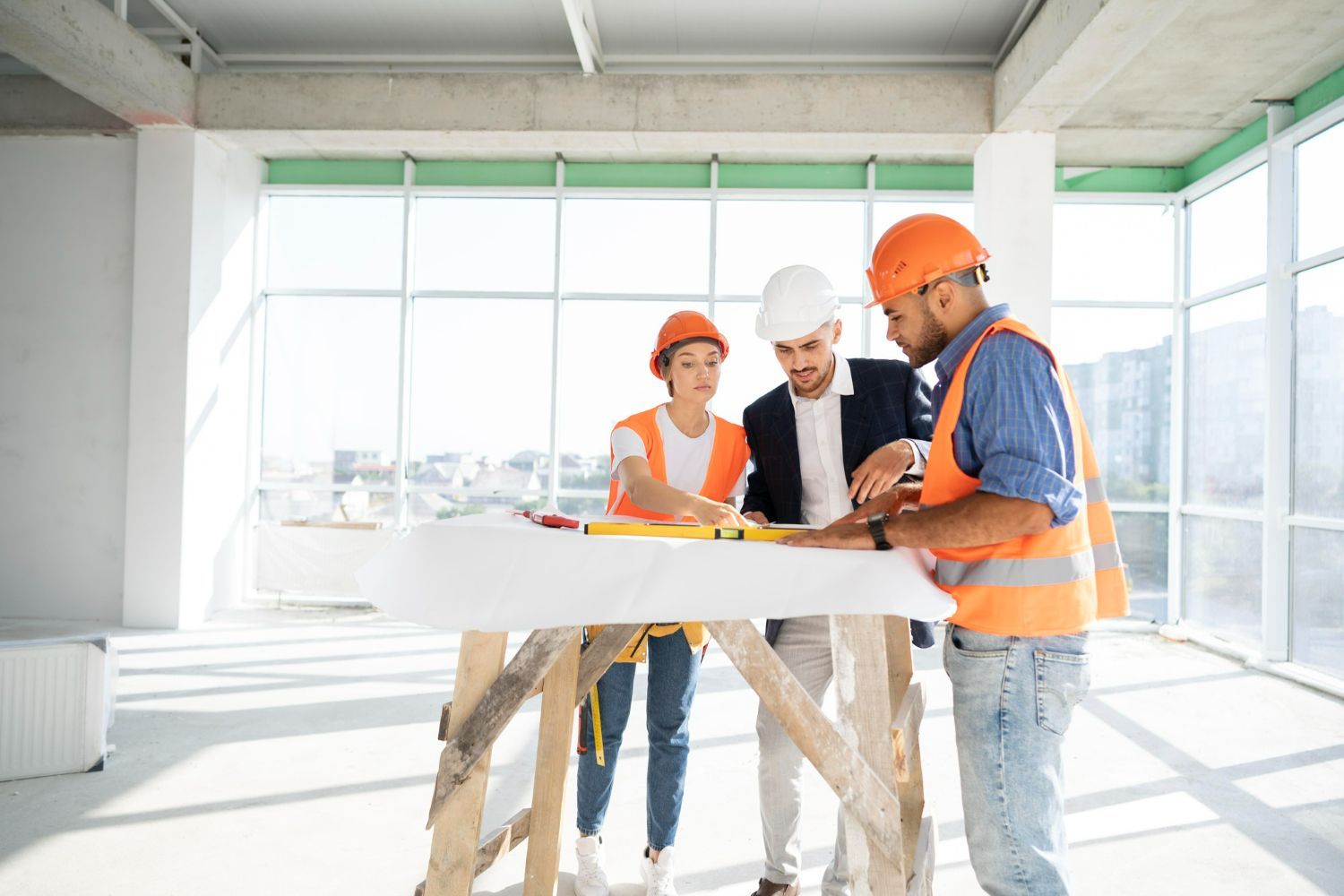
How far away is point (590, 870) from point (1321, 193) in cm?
659

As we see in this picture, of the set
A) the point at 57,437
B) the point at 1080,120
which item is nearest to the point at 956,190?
the point at 1080,120

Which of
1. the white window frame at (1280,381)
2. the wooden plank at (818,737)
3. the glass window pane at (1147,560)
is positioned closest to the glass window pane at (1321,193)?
the white window frame at (1280,381)

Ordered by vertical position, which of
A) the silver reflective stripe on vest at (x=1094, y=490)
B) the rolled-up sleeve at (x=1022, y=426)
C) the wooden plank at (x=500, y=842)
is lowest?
the wooden plank at (x=500, y=842)

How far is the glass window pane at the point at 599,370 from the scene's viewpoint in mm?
8172

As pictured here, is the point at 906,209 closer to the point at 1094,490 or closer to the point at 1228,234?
the point at 1228,234

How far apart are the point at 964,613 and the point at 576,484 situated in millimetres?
6721

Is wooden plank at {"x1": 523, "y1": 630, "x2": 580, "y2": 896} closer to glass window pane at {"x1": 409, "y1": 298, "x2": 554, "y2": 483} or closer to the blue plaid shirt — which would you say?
the blue plaid shirt

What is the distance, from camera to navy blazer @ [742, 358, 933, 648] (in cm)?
247

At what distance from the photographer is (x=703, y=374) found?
8.34 ft

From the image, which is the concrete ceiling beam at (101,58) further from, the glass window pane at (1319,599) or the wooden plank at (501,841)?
the glass window pane at (1319,599)

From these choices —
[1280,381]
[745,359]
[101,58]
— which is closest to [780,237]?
[745,359]

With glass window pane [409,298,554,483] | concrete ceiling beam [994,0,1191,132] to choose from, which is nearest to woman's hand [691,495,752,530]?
concrete ceiling beam [994,0,1191,132]

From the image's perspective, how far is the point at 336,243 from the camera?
8.32 m

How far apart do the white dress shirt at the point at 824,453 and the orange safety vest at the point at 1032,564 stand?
2.39ft
